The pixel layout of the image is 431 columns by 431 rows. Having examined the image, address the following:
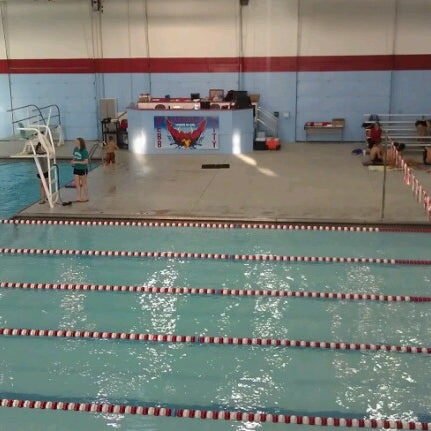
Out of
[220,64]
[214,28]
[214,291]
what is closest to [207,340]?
[214,291]

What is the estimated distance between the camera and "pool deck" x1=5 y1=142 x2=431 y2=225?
1071cm

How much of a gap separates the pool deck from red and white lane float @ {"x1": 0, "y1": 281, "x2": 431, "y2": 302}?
3.04 meters

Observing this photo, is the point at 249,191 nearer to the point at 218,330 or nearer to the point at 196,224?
the point at 196,224

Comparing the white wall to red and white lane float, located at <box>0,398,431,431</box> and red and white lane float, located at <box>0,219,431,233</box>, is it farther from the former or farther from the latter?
red and white lane float, located at <box>0,398,431,431</box>

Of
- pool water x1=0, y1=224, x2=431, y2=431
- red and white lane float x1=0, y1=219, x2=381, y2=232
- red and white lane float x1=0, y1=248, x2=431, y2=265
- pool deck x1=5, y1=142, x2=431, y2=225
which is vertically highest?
pool deck x1=5, y1=142, x2=431, y2=225

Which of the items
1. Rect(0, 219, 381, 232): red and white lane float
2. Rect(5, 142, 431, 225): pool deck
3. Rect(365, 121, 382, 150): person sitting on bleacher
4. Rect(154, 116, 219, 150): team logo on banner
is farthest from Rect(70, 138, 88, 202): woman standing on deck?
Rect(365, 121, 382, 150): person sitting on bleacher

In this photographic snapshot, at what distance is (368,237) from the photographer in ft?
31.5

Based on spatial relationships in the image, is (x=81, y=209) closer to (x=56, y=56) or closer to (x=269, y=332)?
(x=269, y=332)

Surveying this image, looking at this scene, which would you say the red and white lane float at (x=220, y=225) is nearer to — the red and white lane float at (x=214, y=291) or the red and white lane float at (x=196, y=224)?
the red and white lane float at (x=196, y=224)

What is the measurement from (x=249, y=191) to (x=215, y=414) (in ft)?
26.0

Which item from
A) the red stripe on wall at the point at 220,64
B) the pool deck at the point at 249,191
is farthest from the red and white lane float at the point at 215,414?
the red stripe on wall at the point at 220,64

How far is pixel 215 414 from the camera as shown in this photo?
191 inches

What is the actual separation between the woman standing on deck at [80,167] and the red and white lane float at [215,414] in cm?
656

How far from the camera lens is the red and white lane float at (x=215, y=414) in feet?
15.4
